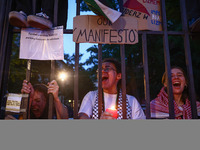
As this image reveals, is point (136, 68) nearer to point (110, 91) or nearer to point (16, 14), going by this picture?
point (110, 91)

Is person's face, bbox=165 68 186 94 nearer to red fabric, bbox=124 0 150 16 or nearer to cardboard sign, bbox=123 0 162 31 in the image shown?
cardboard sign, bbox=123 0 162 31

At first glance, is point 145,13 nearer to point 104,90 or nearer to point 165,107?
point 104,90

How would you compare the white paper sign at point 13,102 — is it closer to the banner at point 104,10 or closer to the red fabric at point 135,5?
the banner at point 104,10

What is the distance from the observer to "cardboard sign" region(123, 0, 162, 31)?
2.14 m

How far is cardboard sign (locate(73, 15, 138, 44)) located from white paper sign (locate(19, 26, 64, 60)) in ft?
0.78

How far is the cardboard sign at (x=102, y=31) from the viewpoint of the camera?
1.97m

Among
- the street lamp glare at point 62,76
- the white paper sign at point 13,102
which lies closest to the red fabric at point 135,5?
the white paper sign at point 13,102

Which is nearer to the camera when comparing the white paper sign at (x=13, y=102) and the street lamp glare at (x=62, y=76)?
the white paper sign at (x=13, y=102)

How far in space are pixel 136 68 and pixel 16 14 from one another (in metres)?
7.60

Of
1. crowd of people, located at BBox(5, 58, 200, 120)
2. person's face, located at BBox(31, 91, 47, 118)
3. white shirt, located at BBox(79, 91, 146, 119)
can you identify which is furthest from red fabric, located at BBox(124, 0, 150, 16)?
person's face, located at BBox(31, 91, 47, 118)

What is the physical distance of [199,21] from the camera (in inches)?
76.2

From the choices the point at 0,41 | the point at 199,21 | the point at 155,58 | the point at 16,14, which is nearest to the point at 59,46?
Result: the point at 16,14

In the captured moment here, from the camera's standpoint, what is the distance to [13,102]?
1992mm

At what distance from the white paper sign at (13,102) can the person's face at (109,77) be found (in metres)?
1.20
